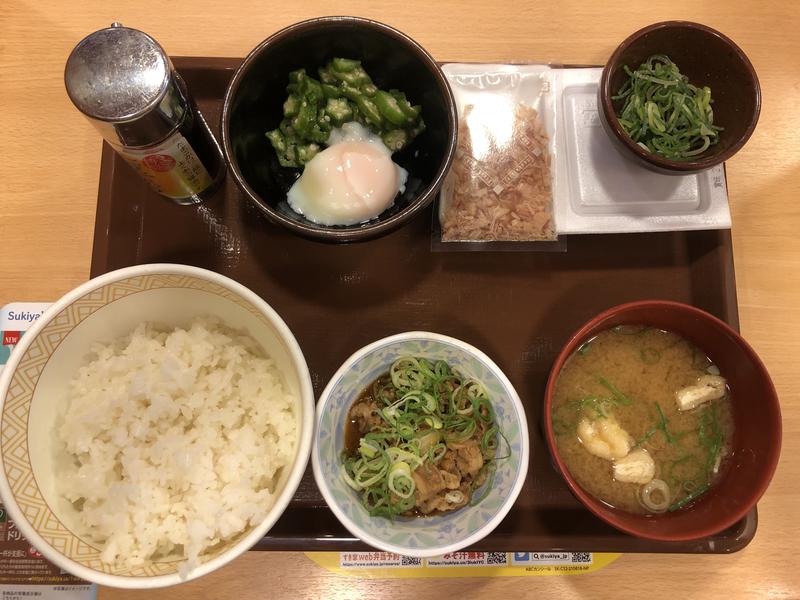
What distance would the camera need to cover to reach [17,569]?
1527 mm

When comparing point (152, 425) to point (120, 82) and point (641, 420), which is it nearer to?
point (120, 82)

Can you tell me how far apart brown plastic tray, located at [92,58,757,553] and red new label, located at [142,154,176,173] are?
0.83 ft

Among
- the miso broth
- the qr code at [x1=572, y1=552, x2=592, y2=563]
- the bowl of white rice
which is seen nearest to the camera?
the bowl of white rice

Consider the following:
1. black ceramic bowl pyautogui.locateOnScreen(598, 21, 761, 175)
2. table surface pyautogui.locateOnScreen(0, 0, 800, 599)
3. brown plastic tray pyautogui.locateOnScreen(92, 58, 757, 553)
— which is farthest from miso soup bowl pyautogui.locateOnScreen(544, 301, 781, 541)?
black ceramic bowl pyautogui.locateOnScreen(598, 21, 761, 175)

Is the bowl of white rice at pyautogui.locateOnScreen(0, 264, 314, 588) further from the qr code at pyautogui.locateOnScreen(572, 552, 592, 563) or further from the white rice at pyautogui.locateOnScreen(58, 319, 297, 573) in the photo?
the qr code at pyautogui.locateOnScreen(572, 552, 592, 563)

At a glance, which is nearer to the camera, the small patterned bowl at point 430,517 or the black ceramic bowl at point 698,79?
the small patterned bowl at point 430,517

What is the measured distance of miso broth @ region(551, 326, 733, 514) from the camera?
1515 millimetres

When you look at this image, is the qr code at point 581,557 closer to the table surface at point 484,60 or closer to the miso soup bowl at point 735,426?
the table surface at point 484,60

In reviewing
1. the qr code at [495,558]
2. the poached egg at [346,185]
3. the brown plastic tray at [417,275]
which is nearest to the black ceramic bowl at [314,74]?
the poached egg at [346,185]

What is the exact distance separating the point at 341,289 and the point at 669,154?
103cm

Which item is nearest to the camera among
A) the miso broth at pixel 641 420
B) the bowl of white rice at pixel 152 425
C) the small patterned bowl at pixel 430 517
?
the bowl of white rice at pixel 152 425

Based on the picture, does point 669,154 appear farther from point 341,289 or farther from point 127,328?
point 127,328

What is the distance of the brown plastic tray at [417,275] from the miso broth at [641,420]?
93 mm

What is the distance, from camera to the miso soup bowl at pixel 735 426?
4.49 feet
